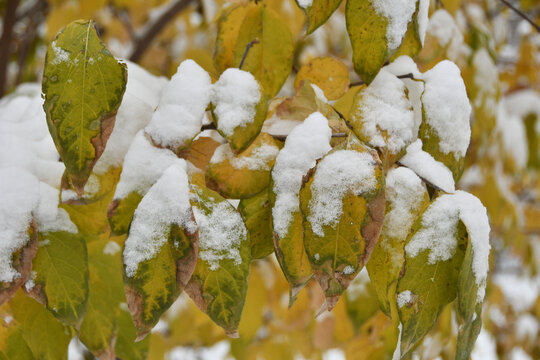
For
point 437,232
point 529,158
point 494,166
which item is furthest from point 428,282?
point 529,158

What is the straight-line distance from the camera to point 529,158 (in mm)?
1465

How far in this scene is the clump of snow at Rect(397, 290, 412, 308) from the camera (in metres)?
0.32

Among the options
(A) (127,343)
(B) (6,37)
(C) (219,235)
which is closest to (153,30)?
(B) (6,37)

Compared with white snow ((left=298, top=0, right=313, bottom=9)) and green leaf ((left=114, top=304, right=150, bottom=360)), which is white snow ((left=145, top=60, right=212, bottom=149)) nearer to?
white snow ((left=298, top=0, right=313, bottom=9))

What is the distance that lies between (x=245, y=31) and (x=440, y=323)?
501 millimetres

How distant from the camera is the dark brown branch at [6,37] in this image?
91cm

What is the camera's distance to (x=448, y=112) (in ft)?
1.22

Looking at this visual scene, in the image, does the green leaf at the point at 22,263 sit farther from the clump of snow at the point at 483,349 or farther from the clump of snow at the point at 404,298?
the clump of snow at the point at 483,349

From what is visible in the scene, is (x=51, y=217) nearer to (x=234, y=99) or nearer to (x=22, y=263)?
(x=22, y=263)

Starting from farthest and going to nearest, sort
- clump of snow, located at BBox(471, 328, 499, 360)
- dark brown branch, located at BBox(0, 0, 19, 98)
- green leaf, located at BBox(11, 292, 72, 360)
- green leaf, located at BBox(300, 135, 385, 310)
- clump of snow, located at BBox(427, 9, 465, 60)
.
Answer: clump of snow, located at BBox(471, 328, 499, 360), dark brown branch, located at BBox(0, 0, 19, 98), clump of snow, located at BBox(427, 9, 465, 60), green leaf, located at BBox(11, 292, 72, 360), green leaf, located at BBox(300, 135, 385, 310)

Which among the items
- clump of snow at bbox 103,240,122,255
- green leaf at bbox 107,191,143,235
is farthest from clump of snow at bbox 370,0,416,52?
clump of snow at bbox 103,240,122,255

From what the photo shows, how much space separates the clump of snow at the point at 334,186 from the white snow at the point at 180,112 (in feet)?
0.34

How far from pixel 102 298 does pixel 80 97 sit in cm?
21

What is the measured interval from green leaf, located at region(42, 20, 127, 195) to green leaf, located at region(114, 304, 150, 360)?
0.72 feet
